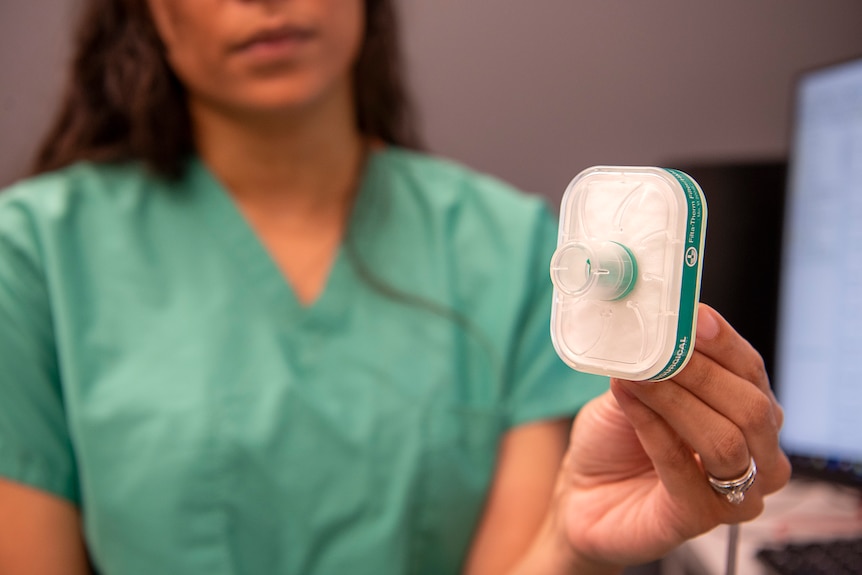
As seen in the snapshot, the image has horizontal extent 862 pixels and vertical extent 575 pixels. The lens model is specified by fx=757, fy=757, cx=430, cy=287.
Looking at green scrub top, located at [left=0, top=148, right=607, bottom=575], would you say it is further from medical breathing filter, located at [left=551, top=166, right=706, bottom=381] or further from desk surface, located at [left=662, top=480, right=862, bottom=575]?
medical breathing filter, located at [left=551, top=166, right=706, bottom=381]

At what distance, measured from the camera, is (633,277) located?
1.03 ft

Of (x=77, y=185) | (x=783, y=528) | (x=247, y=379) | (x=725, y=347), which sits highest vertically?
(x=725, y=347)

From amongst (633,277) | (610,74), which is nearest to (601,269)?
(633,277)

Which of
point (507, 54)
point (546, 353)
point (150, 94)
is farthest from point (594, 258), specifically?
point (507, 54)

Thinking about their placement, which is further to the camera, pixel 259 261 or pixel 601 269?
pixel 259 261

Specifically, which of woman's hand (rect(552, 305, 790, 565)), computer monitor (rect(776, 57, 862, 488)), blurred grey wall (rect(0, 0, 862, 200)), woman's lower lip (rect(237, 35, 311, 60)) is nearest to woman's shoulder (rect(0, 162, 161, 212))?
woman's lower lip (rect(237, 35, 311, 60))

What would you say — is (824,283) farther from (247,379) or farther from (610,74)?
(247,379)

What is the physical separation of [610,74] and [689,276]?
75cm

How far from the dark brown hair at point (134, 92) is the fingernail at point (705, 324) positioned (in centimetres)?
57

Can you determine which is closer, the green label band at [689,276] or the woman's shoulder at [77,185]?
the green label band at [689,276]

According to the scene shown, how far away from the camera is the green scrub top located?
2.11 feet

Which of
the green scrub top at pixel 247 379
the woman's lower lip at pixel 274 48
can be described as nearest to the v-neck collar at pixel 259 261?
the green scrub top at pixel 247 379

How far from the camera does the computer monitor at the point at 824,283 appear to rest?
26.3 inches

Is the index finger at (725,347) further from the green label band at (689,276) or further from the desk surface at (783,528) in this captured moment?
the desk surface at (783,528)
